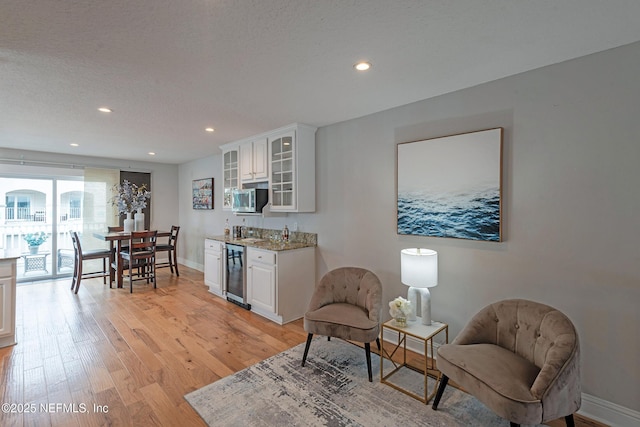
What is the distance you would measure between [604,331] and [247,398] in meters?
2.48

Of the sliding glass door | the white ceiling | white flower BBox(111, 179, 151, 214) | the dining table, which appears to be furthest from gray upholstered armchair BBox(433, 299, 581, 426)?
the sliding glass door

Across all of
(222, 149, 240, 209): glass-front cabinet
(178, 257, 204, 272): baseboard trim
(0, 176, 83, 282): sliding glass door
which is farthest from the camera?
(178, 257, 204, 272): baseboard trim

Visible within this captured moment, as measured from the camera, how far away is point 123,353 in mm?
2875

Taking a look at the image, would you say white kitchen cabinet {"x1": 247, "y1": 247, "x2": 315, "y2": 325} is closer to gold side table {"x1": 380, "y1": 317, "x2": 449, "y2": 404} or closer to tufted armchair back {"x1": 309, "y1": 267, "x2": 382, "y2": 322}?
tufted armchair back {"x1": 309, "y1": 267, "x2": 382, "y2": 322}

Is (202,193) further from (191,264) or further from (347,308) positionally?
(347,308)

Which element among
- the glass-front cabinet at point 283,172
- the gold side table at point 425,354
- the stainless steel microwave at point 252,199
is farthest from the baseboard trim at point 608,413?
the stainless steel microwave at point 252,199

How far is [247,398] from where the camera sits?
7.32 feet

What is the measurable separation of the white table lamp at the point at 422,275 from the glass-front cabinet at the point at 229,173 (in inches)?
122

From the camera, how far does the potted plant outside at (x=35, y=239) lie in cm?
552

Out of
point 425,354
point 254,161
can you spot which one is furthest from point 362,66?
point 254,161

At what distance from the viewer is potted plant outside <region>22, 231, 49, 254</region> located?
5.52 metres

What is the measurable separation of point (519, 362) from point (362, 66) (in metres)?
2.21

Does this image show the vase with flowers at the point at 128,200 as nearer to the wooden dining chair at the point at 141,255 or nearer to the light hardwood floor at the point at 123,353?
the wooden dining chair at the point at 141,255

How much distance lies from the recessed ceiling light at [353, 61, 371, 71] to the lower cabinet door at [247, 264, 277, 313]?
2315 mm
